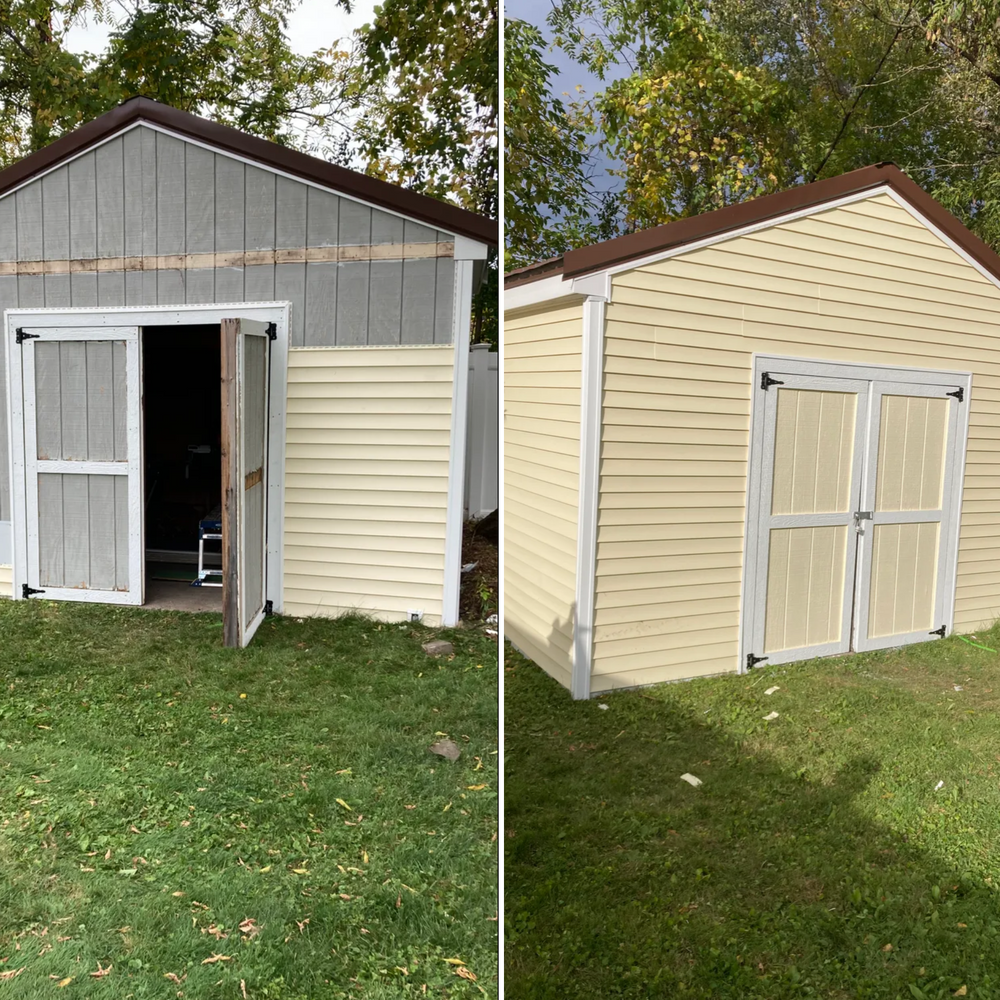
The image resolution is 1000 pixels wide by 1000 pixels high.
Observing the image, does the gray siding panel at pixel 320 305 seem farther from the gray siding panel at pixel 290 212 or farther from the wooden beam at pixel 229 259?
the gray siding panel at pixel 290 212

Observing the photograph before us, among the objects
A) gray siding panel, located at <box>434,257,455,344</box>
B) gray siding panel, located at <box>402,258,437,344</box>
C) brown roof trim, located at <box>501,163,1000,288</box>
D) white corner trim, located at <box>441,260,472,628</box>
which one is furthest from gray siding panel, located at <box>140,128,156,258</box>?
brown roof trim, located at <box>501,163,1000,288</box>

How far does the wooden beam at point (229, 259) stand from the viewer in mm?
4414

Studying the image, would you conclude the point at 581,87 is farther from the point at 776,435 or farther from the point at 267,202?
the point at 776,435

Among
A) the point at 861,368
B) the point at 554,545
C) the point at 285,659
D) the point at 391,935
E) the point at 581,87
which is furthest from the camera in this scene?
the point at 581,87

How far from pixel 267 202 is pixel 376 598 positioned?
236 centimetres

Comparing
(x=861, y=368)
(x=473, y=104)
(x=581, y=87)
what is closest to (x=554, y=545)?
(x=861, y=368)

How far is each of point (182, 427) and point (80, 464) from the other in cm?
283

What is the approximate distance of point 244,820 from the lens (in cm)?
256

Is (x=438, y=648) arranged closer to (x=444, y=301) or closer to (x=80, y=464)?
(x=444, y=301)

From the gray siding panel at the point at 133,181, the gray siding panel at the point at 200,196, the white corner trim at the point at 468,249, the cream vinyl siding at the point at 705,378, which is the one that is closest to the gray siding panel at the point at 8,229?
the gray siding panel at the point at 133,181

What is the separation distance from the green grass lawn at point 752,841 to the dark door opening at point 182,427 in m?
4.16

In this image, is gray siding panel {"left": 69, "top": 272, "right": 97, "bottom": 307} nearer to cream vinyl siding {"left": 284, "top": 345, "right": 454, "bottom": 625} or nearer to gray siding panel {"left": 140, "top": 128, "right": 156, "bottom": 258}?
gray siding panel {"left": 140, "top": 128, "right": 156, "bottom": 258}

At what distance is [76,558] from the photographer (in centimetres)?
499

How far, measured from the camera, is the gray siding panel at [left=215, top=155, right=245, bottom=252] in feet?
15.0
